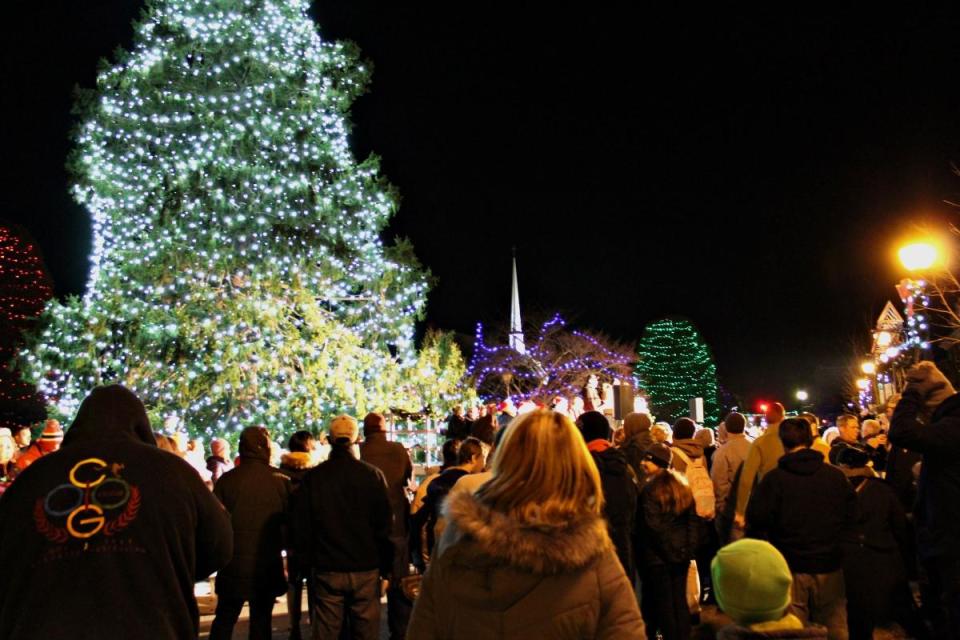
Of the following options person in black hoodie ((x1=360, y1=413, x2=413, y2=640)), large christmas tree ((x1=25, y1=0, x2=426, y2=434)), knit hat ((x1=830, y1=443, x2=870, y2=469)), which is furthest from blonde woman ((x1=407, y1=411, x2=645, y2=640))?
large christmas tree ((x1=25, y1=0, x2=426, y2=434))

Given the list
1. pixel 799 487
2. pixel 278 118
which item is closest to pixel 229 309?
pixel 278 118

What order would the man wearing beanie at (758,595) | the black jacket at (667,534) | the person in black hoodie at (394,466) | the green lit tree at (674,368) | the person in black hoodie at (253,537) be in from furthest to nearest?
the green lit tree at (674,368), the person in black hoodie at (394,466), the black jacket at (667,534), the person in black hoodie at (253,537), the man wearing beanie at (758,595)

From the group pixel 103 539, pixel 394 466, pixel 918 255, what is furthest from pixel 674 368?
pixel 103 539

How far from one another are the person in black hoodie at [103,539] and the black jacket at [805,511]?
449 centimetres

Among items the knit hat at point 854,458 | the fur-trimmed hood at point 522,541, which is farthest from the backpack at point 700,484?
the fur-trimmed hood at point 522,541

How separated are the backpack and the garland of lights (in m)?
38.1

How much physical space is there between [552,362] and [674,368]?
10421 mm

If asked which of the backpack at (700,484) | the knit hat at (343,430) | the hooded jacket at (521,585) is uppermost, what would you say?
the knit hat at (343,430)

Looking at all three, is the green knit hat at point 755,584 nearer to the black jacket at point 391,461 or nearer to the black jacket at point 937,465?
the black jacket at point 937,465

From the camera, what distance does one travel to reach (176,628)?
12.6ft

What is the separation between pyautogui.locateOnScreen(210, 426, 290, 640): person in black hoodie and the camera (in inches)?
292

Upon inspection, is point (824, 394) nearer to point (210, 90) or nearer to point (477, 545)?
point (210, 90)

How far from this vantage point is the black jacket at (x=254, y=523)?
7.41 m

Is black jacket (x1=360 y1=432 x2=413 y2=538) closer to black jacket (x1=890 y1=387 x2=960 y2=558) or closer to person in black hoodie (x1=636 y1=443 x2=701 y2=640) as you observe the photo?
person in black hoodie (x1=636 y1=443 x2=701 y2=640)
